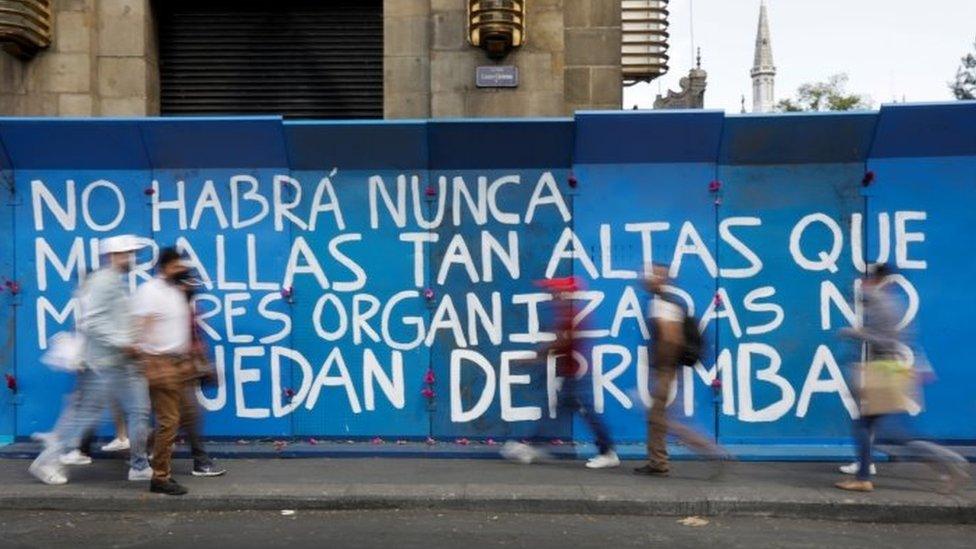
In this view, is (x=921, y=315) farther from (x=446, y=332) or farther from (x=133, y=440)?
(x=133, y=440)

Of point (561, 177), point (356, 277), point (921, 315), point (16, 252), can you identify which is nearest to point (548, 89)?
point (561, 177)

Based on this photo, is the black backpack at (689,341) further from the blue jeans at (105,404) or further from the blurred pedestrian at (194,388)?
the blue jeans at (105,404)

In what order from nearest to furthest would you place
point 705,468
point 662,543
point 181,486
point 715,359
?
point 662,543 < point 181,486 < point 705,468 < point 715,359

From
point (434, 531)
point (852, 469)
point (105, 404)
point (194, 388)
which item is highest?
point (194, 388)

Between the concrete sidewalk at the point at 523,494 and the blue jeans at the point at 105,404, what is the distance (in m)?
0.25

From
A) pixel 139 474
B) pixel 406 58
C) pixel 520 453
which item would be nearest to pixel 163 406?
pixel 139 474

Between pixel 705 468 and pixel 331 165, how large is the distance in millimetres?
3828

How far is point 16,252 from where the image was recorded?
7828 mm

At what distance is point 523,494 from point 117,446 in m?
3.40

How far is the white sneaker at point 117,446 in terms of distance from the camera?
750 centimetres

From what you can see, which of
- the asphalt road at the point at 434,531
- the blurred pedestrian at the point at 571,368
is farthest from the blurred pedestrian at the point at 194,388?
the blurred pedestrian at the point at 571,368

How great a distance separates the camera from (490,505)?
6336mm

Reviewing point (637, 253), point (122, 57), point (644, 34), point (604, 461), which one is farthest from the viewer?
point (644, 34)

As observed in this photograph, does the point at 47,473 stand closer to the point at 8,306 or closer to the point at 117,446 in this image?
the point at 117,446
